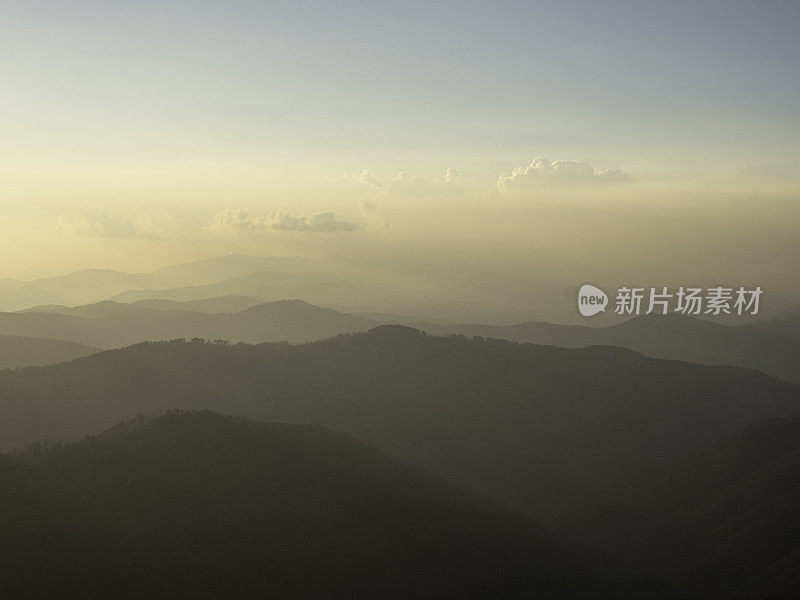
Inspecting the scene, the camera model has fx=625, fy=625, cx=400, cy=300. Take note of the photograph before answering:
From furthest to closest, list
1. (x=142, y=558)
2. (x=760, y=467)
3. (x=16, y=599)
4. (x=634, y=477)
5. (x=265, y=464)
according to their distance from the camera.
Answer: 1. (x=634, y=477)
2. (x=760, y=467)
3. (x=265, y=464)
4. (x=142, y=558)
5. (x=16, y=599)

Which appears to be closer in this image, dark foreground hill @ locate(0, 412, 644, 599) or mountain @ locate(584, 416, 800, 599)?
dark foreground hill @ locate(0, 412, 644, 599)

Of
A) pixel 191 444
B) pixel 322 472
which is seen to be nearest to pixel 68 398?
pixel 191 444

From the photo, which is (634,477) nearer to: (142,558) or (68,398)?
(142,558)

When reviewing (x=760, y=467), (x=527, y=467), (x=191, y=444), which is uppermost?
(x=191, y=444)

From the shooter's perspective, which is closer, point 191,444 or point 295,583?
point 295,583

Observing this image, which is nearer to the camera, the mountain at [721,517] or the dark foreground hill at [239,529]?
the dark foreground hill at [239,529]
